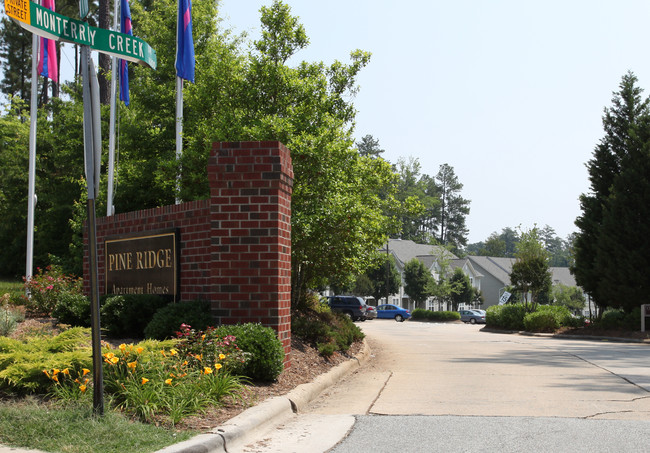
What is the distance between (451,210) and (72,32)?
107 m

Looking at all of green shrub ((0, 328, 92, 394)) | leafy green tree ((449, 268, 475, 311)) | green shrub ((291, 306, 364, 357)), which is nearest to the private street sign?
green shrub ((0, 328, 92, 394))

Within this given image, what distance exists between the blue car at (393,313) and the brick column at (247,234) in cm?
4643

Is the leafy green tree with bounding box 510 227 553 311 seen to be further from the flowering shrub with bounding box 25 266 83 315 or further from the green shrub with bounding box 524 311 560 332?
the flowering shrub with bounding box 25 266 83 315

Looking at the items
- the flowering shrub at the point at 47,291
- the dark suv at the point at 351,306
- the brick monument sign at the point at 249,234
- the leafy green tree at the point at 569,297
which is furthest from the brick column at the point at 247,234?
the leafy green tree at the point at 569,297

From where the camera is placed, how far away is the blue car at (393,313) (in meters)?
54.1

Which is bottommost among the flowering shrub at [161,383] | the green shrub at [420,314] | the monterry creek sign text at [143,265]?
the green shrub at [420,314]

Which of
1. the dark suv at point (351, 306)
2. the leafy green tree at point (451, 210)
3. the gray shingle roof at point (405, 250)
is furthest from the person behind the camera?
the leafy green tree at point (451, 210)

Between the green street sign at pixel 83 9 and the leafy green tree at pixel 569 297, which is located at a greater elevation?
the green street sign at pixel 83 9

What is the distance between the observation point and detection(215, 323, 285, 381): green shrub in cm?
744

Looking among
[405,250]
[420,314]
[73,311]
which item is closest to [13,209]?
[73,311]

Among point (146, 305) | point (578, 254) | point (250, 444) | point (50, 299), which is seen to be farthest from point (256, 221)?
point (578, 254)

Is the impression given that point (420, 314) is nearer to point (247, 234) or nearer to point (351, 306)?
point (351, 306)

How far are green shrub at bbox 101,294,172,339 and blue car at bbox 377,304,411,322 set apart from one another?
Answer: 1789 inches

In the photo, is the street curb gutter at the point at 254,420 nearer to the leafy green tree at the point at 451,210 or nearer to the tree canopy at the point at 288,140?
the tree canopy at the point at 288,140
